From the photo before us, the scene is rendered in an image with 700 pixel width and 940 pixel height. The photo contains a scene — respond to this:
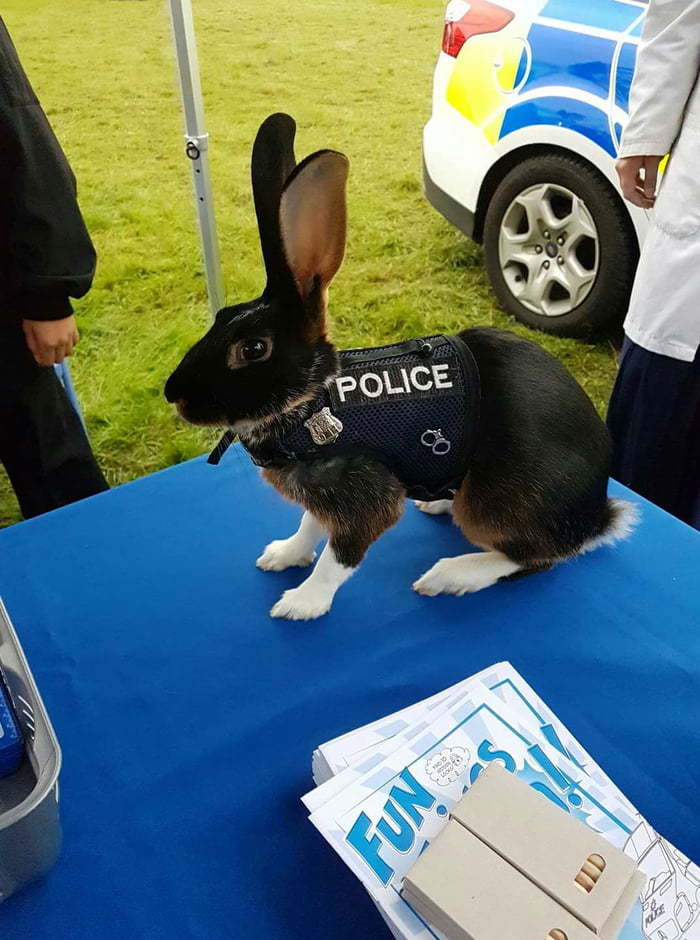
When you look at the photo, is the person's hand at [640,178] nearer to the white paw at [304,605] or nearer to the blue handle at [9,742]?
the white paw at [304,605]

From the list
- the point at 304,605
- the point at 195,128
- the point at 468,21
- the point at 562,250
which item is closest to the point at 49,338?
the point at 195,128

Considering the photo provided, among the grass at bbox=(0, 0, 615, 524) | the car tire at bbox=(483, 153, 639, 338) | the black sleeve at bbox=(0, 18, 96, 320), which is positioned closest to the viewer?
the black sleeve at bbox=(0, 18, 96, 320)

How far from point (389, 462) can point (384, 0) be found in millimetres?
2939

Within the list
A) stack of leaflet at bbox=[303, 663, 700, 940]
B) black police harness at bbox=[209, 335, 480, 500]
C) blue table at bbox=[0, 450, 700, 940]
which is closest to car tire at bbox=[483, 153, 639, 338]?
blue table at bbox=[0, 450, 700, 940]

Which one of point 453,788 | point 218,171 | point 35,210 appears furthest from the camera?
point 218,171

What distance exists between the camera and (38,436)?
4.67 feet

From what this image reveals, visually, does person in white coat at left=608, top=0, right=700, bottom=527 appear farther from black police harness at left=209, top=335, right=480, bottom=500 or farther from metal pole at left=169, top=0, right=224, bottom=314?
metal pole at left=169, top=0, right=224, bottom=314

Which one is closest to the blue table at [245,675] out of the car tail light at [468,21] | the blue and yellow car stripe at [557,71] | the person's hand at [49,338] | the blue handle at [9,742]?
the blue handle at [9,742]

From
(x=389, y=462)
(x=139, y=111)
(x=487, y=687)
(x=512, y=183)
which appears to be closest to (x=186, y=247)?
(x=139, y=111)

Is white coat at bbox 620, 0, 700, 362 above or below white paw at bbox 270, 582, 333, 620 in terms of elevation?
above

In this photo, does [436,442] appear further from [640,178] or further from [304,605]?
[640,178]

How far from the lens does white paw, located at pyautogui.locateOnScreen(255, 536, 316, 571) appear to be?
1053 millimetres

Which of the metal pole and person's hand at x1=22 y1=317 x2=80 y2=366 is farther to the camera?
the metal pole

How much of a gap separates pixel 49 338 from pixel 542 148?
1582mm
